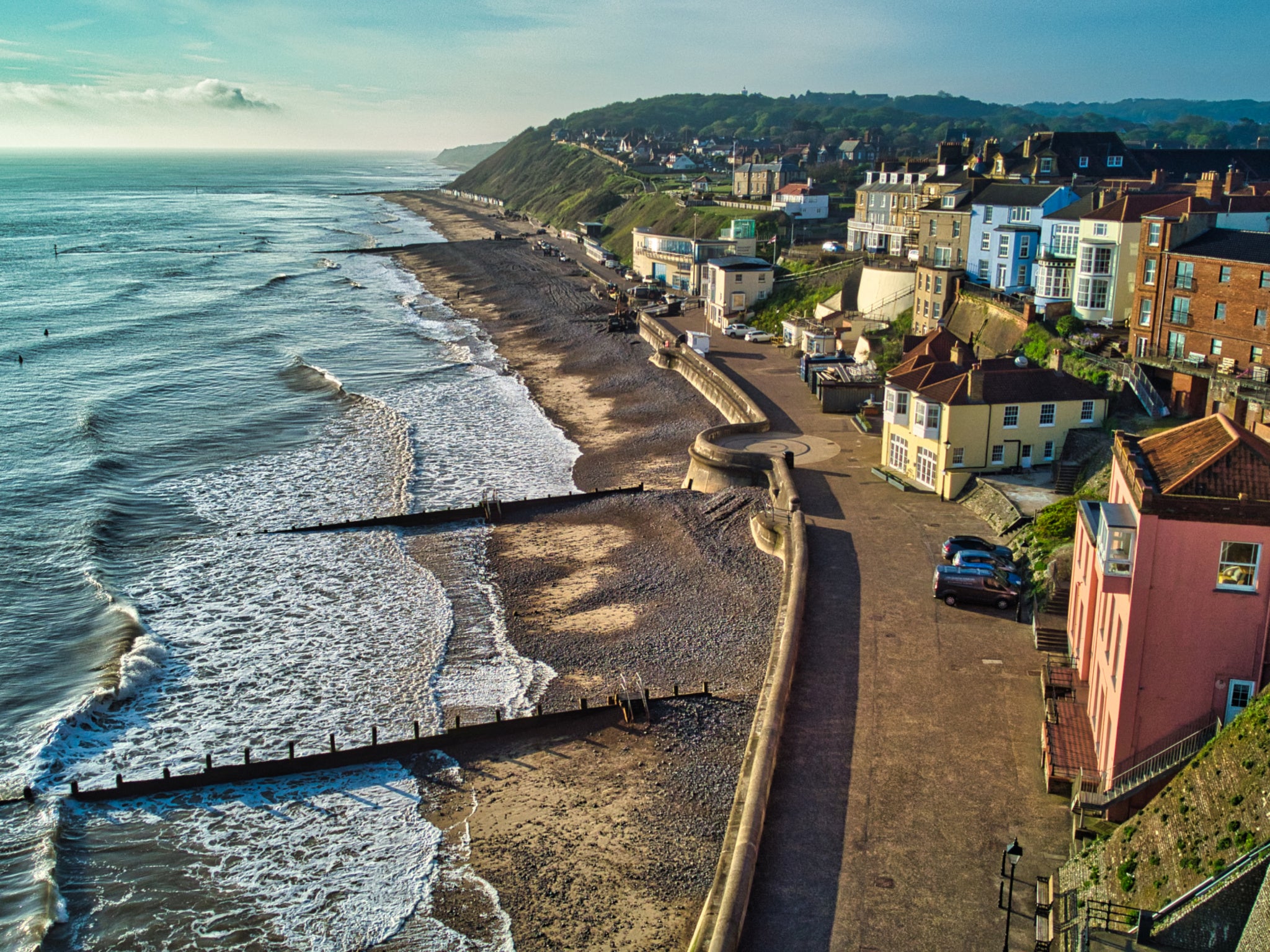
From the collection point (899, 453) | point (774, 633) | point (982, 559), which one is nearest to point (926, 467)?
point (899, 453)

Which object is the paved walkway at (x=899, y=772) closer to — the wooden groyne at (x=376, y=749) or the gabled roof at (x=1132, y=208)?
the wooden groyne at (x=376, y=749)

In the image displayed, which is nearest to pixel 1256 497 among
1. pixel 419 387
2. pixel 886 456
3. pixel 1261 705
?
pixel 1261 705

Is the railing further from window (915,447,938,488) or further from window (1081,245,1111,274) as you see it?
window (1081,245,1111,274)

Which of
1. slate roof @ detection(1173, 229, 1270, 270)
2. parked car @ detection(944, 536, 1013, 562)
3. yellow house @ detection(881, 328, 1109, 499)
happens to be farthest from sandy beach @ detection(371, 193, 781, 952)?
slate roof @ detection(1173, 229, 1270, 270)

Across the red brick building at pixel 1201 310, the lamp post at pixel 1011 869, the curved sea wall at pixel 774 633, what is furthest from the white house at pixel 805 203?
the lamp post at pixel 1011 869

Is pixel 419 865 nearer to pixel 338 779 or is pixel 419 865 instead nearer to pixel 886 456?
pixel 338 779
